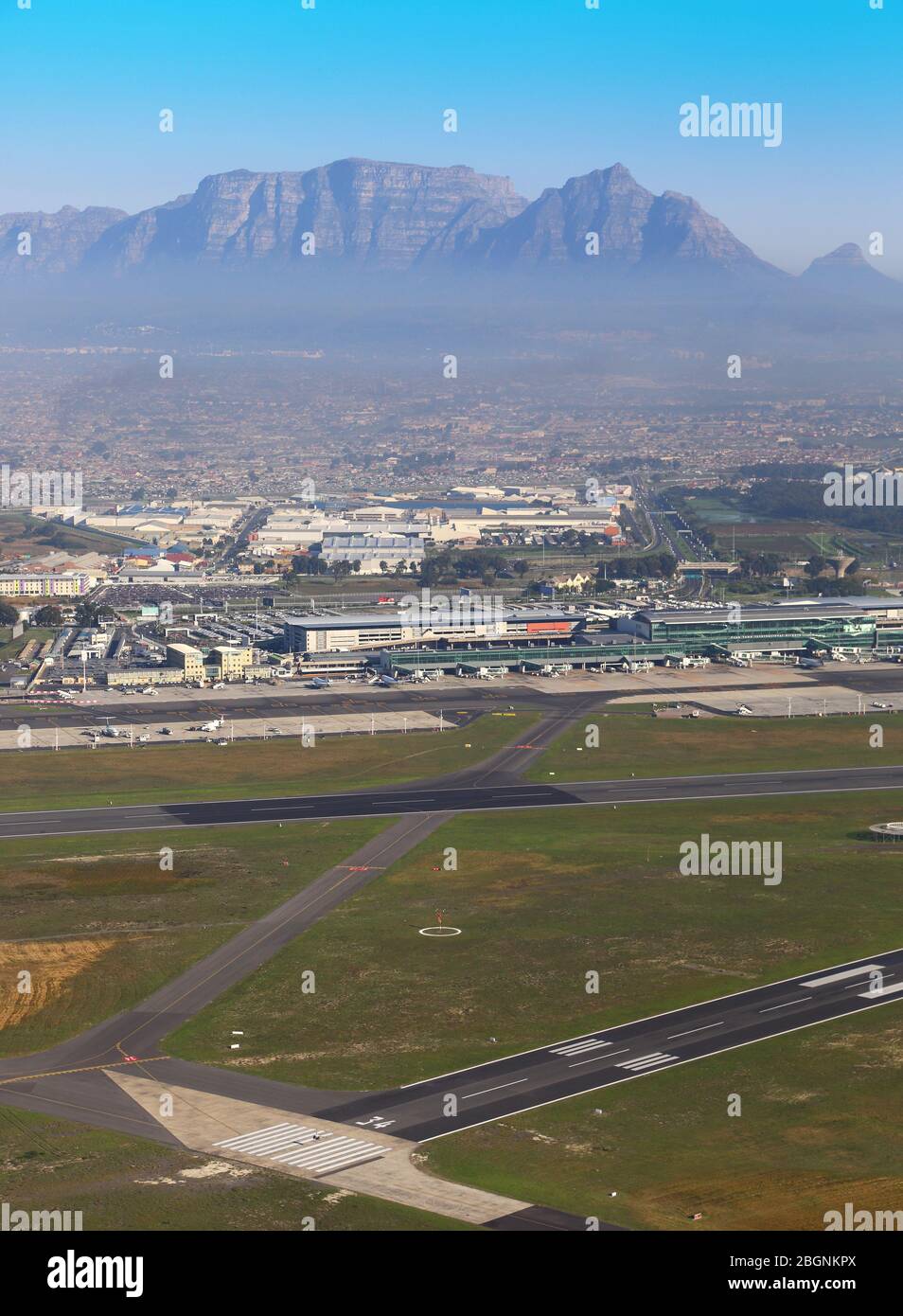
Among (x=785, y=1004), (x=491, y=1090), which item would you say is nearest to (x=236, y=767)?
(x=785, y=1004)

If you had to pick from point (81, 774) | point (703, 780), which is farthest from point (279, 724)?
point (703, 780)

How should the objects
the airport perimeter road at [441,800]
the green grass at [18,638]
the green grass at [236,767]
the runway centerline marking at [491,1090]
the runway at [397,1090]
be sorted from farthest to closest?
the green grass at [18,638] < the green grass at [236,767] < the airport perimeter road at [441,800] < the runway centerline marking at [491,1090] < the runway at [397,1090]

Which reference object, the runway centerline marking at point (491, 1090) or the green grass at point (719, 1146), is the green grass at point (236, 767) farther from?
the green grass at point (719, 1146)

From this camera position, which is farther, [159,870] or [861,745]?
[861,745]

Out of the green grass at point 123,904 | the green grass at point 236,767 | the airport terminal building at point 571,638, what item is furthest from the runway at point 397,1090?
the airport terminal building at point 571,638

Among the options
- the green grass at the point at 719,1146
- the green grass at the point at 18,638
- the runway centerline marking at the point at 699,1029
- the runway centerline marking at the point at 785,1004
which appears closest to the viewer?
the green grass at the point at 719,1146
